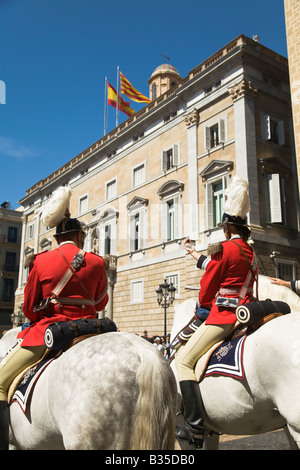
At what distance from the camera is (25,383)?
318 centimetres

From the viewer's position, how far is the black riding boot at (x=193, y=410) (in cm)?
381

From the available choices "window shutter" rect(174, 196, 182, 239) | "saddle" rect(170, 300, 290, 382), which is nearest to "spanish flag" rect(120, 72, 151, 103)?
"window shutter" rect(174, 196, 182, 239)

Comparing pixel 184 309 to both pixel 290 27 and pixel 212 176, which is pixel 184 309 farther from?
pixel 212 176

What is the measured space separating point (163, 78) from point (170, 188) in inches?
982

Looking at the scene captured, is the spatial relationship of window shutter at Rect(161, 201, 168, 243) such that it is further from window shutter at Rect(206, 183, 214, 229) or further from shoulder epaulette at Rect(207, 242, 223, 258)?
shoulder epaulette at Rect(207, 242, 223, 258)

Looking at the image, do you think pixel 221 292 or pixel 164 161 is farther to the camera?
pixel 164 161

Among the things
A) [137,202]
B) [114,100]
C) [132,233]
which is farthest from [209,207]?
[114,100]

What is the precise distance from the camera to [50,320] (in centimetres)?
341

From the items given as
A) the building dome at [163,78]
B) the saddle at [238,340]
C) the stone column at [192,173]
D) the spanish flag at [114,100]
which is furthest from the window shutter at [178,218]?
the building dome at [163,78]

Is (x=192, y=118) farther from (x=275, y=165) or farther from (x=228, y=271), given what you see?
(x=228, y=271)

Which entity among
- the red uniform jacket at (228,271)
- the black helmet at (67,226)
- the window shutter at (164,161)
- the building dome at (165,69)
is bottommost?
the red uniform jacket at (228,271)

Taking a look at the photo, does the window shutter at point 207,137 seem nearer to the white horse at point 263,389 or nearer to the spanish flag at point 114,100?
the spanish flag at point 114,100

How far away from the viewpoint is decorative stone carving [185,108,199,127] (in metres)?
24.4

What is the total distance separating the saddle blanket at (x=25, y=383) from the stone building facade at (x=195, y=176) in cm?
1554
